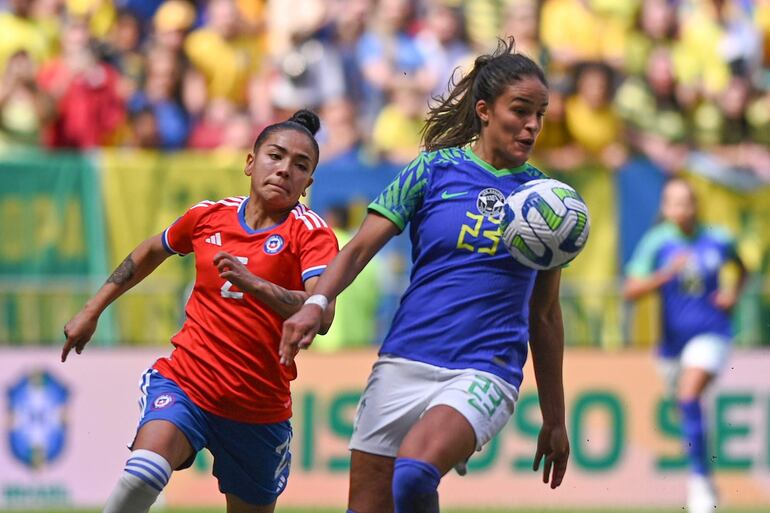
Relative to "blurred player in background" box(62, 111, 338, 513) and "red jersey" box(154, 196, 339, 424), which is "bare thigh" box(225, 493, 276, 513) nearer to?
"blurred player in background" box(62, 111, 338, 513)

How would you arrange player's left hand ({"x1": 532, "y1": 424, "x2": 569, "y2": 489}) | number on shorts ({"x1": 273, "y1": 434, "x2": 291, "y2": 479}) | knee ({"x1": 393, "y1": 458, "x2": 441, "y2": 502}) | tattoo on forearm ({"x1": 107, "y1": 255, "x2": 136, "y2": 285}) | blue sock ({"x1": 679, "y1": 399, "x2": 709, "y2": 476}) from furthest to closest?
blue sock ({"x1": 679, "y1": 399, "x2": 709, "y2": 476})
tattoo on forearm ({"x1": 107, "y1": 255, "x2": 136, "y2": 285})
number on shorts ({"x1": 273, "y1": 434, "x2": 291, "y2": 479})
player's left hand ({"x1": 532, "y1": 424, "x2": 569, "y2": 489})
knee ({"x1": 393, "y1": 458, "x2": 441, "y2": 502})

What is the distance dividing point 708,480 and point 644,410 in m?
0.89

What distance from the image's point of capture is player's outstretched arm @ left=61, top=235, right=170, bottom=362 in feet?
22.6

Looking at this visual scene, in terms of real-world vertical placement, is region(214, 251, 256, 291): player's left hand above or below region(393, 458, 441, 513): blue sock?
above

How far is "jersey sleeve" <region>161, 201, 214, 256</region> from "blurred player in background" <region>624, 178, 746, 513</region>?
6.69 m

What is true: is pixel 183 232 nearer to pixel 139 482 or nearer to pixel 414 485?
pixel 139 482

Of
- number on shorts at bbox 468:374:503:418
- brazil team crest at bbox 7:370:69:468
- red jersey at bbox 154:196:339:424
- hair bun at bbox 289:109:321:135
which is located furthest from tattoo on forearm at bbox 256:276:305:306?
brazil team crest at bbox 7:370:69:468

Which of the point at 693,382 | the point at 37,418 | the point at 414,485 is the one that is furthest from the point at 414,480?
the point at 693,382

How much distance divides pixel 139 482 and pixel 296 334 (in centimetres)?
105

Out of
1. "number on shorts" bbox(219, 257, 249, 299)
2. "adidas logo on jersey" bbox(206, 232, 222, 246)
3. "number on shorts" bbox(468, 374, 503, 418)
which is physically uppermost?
"adidas logo on jersey" bbox(206, 232, 222, 246)

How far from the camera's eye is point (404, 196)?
641cm

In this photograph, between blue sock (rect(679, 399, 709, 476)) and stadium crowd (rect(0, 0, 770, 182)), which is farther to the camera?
stadium crowd (rect(0, 0, 770, 182))

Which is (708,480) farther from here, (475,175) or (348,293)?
(475,175)

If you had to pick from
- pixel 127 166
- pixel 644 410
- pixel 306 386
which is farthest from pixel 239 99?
pixel 644 410
